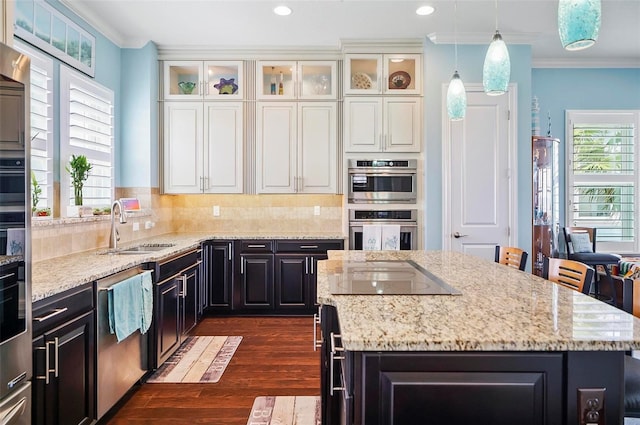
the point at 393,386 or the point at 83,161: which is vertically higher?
the point at 83,161

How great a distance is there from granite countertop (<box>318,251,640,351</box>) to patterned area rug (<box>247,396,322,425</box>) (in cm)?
102

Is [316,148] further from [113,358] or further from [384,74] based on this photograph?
[113,358]

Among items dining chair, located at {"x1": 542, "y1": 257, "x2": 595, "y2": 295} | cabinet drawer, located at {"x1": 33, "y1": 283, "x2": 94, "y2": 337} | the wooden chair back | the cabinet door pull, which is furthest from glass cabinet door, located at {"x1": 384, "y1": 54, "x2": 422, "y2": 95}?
the cabinet door pull

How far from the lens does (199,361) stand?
10.1 ft

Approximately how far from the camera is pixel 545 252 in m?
4.20

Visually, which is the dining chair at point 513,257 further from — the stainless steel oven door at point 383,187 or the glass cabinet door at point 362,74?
the glass cabinet door at point 362,74

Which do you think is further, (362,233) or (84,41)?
(362,233)

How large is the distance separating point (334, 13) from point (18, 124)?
2.90 m

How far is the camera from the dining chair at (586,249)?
428 cm

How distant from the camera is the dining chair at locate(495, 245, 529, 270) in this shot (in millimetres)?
2506

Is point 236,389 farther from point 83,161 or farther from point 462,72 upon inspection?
point 462,72

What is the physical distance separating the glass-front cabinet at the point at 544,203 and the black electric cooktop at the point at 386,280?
2531 millimetres

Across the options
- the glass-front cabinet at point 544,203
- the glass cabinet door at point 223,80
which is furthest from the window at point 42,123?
the glass-front cabinet at point 544,203

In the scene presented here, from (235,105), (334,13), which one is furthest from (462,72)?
(235,105)
